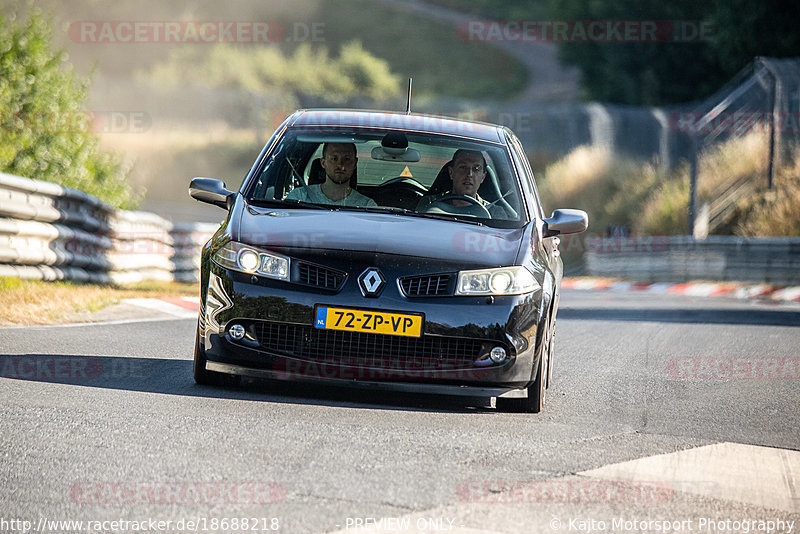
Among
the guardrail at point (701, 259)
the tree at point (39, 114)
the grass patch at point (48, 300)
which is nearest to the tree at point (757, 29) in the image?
the guardrail at point (701, 259)

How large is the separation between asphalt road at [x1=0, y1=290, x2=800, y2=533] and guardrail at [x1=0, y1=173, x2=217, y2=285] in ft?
9.62

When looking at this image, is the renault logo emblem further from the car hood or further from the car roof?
the car roof

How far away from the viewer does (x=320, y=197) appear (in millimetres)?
7844

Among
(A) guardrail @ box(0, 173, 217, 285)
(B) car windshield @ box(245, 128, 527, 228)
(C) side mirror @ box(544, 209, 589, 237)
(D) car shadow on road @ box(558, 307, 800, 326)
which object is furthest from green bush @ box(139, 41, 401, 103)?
(C) side mirror @ box(544, 209, 589, 237)

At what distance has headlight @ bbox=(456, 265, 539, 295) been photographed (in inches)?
268

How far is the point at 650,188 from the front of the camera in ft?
107

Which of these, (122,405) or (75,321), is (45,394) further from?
(75,321)

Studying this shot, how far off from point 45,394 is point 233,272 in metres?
1.16

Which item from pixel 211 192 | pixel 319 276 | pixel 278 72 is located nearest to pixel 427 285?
pixel 319 276

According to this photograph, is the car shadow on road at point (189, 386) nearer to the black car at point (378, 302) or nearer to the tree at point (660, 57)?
the black car at point (378, 302)

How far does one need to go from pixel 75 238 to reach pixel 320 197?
6383 mm

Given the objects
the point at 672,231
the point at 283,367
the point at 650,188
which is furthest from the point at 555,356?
the point at 650,188

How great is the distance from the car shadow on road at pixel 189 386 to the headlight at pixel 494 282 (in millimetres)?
689

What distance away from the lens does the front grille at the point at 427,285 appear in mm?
6750
